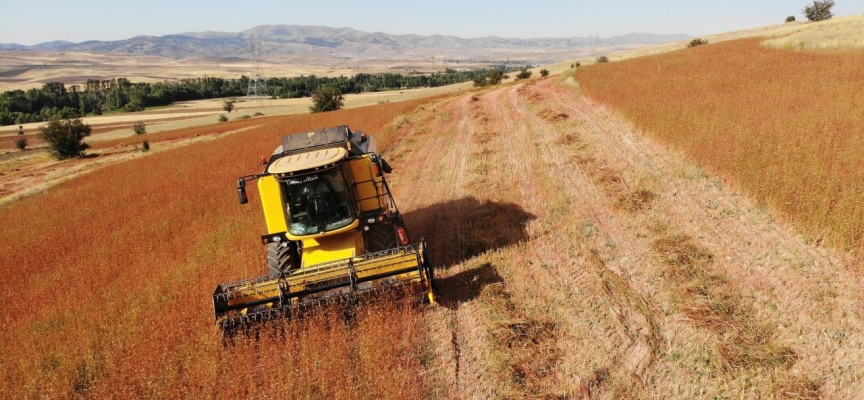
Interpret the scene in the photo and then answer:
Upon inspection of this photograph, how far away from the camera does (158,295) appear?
26.4ft

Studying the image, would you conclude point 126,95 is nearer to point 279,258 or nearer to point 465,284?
point 279,258

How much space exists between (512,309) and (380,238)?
9.16 feet

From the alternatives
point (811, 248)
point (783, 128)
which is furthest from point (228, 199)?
point (783, 128)

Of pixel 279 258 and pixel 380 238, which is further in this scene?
pixel 380 238

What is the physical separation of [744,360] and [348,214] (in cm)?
569

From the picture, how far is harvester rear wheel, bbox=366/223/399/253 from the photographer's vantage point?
8055mm

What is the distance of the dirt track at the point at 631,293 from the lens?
5.00 m

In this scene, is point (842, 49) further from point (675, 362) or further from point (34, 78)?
point (34, 78)

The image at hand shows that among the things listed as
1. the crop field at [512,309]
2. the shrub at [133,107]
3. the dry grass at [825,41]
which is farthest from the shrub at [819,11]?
the shrub at [133,107]

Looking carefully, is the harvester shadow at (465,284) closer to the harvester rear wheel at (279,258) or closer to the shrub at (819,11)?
the harvester rear wheel at (279,258)

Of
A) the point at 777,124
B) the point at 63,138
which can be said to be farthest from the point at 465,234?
the point at 63,138

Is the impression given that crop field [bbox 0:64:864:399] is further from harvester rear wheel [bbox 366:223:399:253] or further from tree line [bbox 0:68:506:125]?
tree line [bbox 0:68:506:125]

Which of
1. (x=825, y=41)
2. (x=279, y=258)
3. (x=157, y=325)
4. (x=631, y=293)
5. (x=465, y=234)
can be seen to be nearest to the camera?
(x=631, y=293)

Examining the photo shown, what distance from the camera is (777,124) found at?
10812 millimetres
